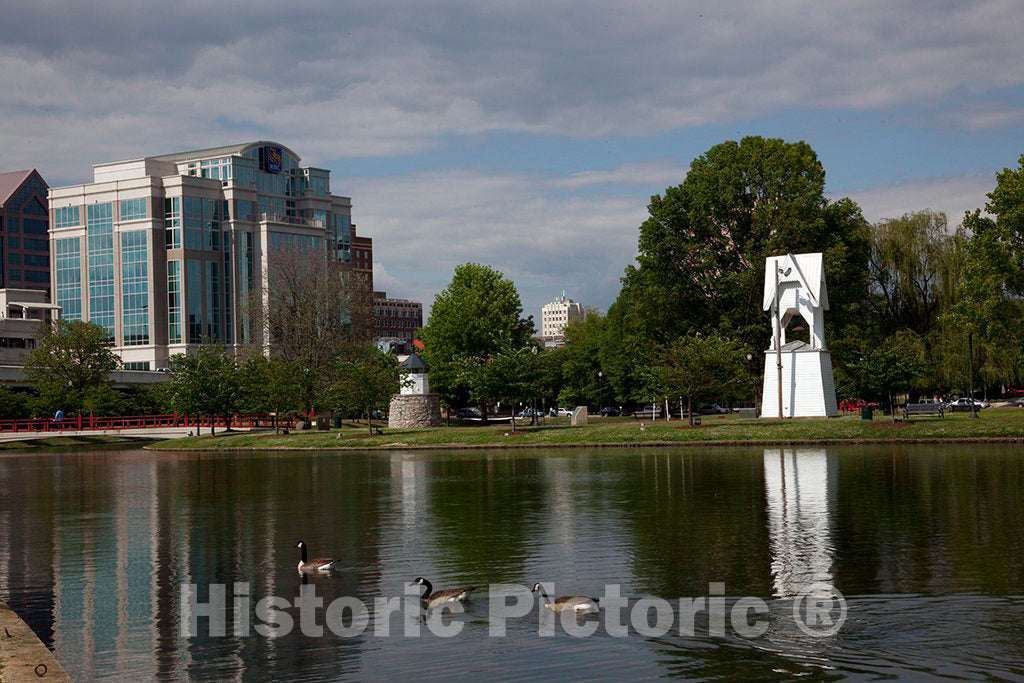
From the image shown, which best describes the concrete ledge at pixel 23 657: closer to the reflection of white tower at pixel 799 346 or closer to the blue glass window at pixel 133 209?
the reflection of white tower at pixel 799 346

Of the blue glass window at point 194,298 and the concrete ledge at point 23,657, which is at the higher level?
the blue glass window at point 194,298

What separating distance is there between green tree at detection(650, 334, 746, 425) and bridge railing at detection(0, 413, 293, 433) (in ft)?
128

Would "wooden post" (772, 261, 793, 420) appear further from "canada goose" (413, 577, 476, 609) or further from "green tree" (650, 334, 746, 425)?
"canada goose" (413, 577, 476, 609)

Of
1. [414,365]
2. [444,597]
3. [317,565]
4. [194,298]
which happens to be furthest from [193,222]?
[444,597]

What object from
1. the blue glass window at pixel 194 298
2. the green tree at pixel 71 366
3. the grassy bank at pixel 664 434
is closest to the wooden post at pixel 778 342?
the grassy bank at pixel 664 434

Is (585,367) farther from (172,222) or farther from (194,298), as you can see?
(172,222)

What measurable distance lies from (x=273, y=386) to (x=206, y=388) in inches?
277

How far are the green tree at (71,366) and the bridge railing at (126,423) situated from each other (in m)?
2.06

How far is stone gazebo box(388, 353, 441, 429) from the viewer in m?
84.6

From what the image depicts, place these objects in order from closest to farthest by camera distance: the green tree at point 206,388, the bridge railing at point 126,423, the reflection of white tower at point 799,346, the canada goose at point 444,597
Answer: the canada goose at point 444,597 → the reflection of white tower at point 799,346 → the green tree at point 206,388 → the bridge railing at point 126,423

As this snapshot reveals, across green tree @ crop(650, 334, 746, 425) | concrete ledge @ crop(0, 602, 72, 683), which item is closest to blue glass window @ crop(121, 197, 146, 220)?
green tree @ crop(650, 334, 746, 425)

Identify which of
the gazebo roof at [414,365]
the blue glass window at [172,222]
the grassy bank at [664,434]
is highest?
the blue glass window at [172,222]

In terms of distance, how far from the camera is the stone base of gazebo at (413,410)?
84.6 metres

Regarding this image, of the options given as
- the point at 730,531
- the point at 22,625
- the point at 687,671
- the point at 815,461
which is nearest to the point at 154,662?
the point at 22,625
